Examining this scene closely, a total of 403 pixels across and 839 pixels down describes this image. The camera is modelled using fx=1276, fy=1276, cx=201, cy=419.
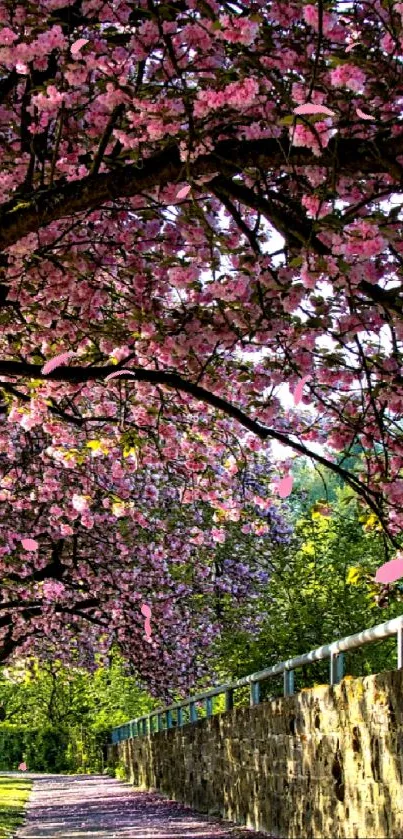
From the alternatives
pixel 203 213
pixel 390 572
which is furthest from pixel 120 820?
pixel 203 213

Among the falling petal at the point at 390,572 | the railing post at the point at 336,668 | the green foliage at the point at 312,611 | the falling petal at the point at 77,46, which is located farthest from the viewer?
the green foliage at the point at 312,611

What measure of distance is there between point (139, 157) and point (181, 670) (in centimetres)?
1776

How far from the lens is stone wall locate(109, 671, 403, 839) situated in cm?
667

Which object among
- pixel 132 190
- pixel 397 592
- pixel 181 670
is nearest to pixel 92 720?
pixel 181 670

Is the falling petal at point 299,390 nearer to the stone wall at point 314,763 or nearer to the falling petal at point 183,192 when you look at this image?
the stone wall at point 314,763

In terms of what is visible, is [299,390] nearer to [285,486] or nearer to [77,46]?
[285,486]

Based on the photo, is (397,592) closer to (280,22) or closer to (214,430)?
(214,430)

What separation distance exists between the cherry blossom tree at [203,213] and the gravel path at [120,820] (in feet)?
10.2

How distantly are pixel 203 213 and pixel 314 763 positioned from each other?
3771mm

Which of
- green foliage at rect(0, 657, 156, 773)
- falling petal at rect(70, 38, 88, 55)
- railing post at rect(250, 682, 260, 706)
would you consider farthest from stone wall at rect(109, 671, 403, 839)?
green foliage at rect(0, 657, 156, 773)

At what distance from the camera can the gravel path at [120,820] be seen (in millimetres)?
11172

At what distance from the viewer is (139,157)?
6.62 m

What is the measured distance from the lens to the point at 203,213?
7.14m

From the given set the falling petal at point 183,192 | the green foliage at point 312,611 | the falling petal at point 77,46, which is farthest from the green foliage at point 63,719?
the falling petal at point 77,46
